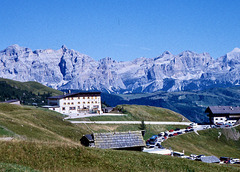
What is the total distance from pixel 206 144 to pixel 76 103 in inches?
2603

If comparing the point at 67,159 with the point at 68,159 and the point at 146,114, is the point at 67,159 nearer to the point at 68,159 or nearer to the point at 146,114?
the point at 68,159

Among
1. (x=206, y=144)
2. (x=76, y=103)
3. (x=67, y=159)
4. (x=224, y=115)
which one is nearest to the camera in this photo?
(x=67, y=159)

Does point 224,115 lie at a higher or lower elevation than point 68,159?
lower

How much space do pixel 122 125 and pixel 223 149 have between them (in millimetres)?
37381

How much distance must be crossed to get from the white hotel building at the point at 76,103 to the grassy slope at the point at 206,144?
163 feet

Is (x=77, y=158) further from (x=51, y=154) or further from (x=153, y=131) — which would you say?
(x=153, y=131)

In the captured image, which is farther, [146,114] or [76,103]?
[146,114]

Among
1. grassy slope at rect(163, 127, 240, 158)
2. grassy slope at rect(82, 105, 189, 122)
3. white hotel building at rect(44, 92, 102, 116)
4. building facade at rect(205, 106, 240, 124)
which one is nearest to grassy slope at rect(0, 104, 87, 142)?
grassy slope at rect(163, 127, 240, 158)

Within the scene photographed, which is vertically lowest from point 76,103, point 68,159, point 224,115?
point 224,115

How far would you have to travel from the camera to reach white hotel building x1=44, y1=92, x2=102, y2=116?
13838 centimetres

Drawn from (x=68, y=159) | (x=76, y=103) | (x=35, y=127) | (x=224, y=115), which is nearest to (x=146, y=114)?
(x=76, y=103)

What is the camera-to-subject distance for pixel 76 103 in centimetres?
14325

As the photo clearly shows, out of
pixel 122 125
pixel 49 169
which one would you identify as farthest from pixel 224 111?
pixel 49 169

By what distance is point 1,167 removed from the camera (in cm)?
2141
